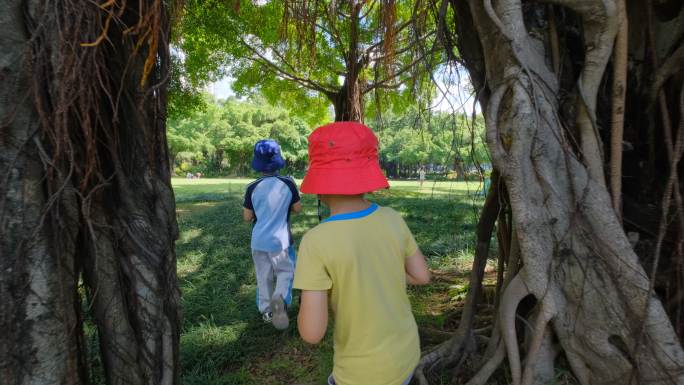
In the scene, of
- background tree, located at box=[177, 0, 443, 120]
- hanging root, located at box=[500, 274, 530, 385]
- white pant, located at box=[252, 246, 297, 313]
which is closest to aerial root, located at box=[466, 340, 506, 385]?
hanging root, located at box=[500, 274, 530, 385]

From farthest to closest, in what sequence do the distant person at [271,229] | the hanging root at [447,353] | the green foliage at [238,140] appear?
the green foliage at [238,140], the distant person at [271,229], the hanging root at [447,353]

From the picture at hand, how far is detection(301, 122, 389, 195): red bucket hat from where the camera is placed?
1.29 m

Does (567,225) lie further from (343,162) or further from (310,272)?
(310,272)

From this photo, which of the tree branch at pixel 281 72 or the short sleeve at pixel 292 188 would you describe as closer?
the short sleeve at pixel 292 188

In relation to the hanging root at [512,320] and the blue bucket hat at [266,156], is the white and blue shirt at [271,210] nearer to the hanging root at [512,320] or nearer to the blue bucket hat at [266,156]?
the blue bucket hat at [266,156]

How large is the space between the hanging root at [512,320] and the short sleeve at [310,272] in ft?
3.58

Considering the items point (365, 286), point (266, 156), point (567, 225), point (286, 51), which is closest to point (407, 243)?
point (365, 286)

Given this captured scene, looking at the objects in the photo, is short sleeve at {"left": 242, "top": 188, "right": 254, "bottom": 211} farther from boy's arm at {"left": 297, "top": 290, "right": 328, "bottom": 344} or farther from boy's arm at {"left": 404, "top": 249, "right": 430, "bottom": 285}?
boy's arm at {"left": 297, "top": 290, "right": 328, "bottom": 344}

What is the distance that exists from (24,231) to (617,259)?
2226 millimetres

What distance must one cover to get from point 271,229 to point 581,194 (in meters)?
2.22

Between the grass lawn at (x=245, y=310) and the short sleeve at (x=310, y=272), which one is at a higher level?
the short sleeve at (x=310, y=272)

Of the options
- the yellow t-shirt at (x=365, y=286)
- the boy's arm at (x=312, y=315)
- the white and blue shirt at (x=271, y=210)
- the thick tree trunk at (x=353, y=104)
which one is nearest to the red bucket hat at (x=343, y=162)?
the yellow t-shirt at (x=365, y=286)

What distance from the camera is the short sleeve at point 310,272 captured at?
1.23 meters

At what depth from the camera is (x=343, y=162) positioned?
1304mm
